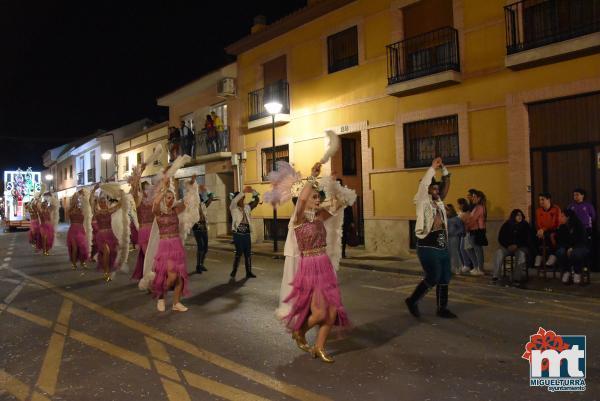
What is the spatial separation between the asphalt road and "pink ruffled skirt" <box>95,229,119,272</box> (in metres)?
1.86

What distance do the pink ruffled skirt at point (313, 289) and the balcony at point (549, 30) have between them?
27.4 feet

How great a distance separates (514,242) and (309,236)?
18.7ft

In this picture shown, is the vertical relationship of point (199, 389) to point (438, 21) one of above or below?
below

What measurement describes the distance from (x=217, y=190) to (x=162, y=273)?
16047mm

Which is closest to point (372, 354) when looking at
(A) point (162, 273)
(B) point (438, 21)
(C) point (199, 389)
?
(C) point (199, 389)

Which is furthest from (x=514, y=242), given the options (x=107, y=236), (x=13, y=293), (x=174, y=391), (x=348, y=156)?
(x=348, y=156)

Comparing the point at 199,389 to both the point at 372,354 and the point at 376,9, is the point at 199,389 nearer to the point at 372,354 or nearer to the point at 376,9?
the point at 372,354

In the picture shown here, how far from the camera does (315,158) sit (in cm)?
1762

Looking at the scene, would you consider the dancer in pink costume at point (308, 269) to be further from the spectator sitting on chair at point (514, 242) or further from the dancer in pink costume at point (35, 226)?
the dancer in pink costume at point (35, 226)

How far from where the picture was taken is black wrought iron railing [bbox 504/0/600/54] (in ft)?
35.9

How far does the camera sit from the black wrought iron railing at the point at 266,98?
18609mm

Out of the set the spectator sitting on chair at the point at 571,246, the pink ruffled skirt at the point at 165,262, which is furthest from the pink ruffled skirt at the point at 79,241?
the spectator sitting on chair at the point at 571,246

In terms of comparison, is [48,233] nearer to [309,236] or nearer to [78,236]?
[78,236]

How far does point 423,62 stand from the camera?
560 inches
